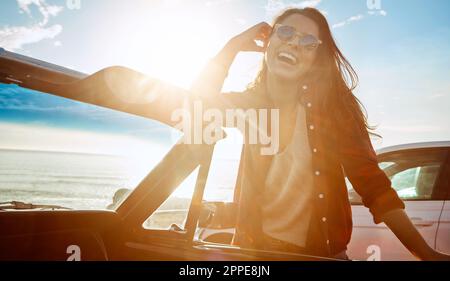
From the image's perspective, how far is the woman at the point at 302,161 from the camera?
63.4 inches

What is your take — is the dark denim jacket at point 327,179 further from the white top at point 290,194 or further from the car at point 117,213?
the car at point 117,213

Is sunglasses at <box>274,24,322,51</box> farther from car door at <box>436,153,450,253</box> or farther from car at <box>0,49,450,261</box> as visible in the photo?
car door at <box>436,153,450,253</box>

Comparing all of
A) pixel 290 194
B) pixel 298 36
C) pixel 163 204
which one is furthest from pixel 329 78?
pixel 163 204

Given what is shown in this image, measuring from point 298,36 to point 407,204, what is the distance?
9.58ft

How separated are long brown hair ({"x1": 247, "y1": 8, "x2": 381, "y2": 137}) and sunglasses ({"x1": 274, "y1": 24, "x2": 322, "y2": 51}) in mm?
167

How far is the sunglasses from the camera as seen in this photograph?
5.86 feet

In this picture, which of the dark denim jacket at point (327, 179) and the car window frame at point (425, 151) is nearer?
the dark denim jacket at point (327, 179)

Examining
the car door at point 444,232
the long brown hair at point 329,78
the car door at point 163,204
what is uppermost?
the long brown hair at point 329,78

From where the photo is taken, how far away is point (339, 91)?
1.90m

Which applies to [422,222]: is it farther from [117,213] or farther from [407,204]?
[117,213]

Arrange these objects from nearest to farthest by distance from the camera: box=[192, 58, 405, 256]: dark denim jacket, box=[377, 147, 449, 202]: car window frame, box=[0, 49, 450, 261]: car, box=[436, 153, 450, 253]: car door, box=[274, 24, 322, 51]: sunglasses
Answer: box=[0, 49, 450, 261]: car → box=[192, 58, 405, 256]: dark denim jacket → box=[274, 24, 322, 51]: sunglasses → box=[436, 153, 450, 253]: car door → box=[377, 147, 449, 202]: car window frame

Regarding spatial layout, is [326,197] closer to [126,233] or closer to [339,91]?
[339,91]

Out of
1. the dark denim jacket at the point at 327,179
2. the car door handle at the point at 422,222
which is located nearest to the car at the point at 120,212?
the dark denim jacket at the point at 327,179

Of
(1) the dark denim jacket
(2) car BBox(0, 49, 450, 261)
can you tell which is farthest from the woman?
(2) car BBox(0, 49, 450, 261)
